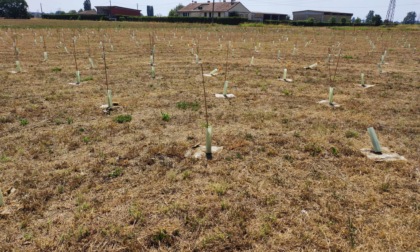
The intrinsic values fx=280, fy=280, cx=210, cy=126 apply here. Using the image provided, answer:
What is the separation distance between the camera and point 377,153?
5.05 meters

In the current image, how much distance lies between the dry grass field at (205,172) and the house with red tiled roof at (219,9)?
71.9m

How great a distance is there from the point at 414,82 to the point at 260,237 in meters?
10.4

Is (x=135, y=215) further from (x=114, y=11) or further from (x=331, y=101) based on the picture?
(x=114, y=11)

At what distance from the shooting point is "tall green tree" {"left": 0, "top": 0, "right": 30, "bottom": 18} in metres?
82.1

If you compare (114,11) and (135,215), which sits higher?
(114,11)

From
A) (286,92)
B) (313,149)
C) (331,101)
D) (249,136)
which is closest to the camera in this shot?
(313,149)

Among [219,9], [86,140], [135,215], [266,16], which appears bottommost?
[135,215]

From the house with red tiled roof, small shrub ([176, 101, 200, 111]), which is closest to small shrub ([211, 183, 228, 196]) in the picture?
small shrub ([176, 101, 200, 111])

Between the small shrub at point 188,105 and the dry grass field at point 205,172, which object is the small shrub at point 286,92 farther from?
the small shrub at point 188,105

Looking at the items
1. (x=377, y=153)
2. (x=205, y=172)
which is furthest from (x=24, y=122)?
(x=377, y=153)

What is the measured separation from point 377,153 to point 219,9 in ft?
272

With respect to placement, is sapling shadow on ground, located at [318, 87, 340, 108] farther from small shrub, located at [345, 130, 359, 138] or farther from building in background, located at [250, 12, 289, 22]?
building in background, located at [250, 12, 289, 22]

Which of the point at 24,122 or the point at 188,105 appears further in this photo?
the point at 188,105

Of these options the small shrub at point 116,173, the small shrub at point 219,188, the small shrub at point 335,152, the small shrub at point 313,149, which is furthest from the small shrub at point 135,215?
the small shrub at point 335,152
